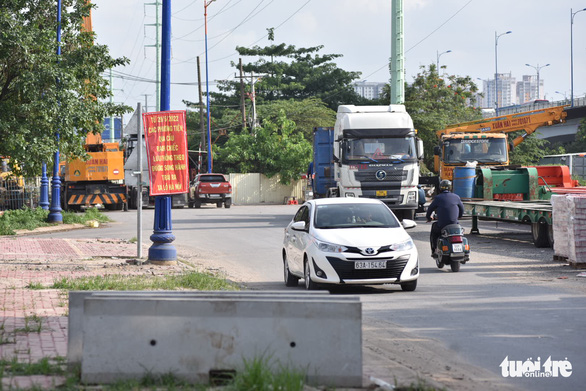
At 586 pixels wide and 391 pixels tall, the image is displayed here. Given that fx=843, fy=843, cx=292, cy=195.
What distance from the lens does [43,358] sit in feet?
21.8

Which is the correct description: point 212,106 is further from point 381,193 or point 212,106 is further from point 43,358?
point 43,358

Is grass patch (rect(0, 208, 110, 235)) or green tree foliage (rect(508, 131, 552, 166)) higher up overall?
green tree foliage (rect(508, 131, 552, 166))

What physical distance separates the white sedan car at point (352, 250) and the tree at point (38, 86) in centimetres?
937

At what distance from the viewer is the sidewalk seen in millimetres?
7051

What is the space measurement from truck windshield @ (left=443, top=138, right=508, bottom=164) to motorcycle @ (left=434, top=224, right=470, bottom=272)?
15118 mm

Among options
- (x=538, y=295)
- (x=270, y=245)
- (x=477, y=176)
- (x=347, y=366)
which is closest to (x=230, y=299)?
(x=347, y=366)

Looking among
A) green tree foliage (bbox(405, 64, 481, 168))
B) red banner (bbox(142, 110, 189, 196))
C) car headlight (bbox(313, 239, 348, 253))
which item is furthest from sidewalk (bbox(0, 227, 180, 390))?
green tree foliage (bbox(405, 64, 481, 168))

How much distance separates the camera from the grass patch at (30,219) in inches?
1078

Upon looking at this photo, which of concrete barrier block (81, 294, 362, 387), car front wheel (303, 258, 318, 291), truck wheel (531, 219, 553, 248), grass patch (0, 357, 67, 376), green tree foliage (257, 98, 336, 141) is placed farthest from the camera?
green tree foliage (257, 98, 336, 141)

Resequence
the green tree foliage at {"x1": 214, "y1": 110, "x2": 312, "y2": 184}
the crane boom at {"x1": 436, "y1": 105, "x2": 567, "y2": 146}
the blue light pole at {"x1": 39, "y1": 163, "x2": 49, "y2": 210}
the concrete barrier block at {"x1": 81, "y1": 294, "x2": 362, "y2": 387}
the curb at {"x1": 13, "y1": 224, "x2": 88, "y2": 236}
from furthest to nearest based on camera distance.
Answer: the green tree foliage at {"x1": 214, "y1": 110, "x2": 312, "y2": 184} < the crane boom at {"x1": 436, "y1": 105, "x2": 567, "y2": 146} < the blue light pole at {"x1": 39, "y1": 163, "x2": 49, "y2": 210} < the curb at {"x1": 13, "y1": 224, "x2": 88, "y2": 236} < the concrete barrier block at {"x1": 81, "y1": 294, "x2": 362, "y2": 387}

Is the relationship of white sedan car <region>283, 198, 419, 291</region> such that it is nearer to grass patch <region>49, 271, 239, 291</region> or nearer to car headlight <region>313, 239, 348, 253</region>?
car headlight <region>313, 239, 348, 253</region>

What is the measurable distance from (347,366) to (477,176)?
74.3ft

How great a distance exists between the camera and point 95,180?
42312 mm

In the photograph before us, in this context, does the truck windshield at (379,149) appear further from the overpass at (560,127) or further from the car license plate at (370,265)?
the overpass at (560,127)
